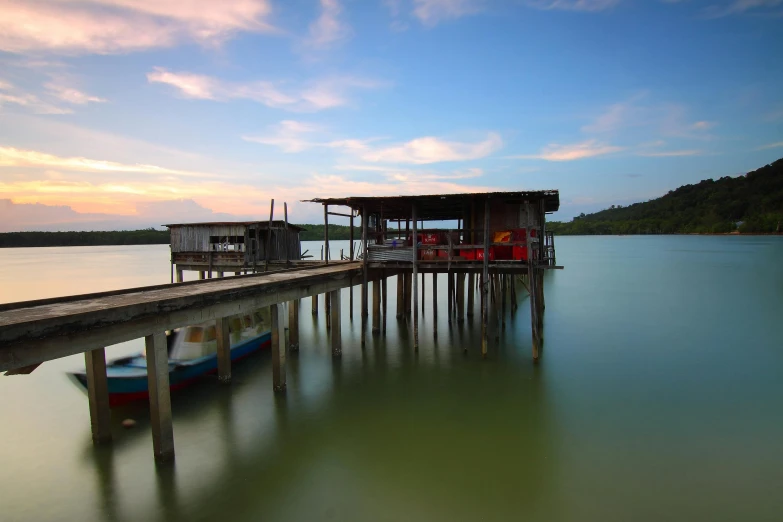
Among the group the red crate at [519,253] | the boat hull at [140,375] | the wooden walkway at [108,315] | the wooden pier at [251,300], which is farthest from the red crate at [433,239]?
the boat hull at [140,375]

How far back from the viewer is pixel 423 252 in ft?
48.9

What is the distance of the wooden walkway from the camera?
526 centimetres

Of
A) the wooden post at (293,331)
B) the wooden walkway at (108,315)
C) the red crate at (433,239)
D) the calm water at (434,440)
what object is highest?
the red crate at (433,239)

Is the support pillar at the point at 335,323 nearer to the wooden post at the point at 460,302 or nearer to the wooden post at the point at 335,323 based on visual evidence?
the wooden post at the point at 335,323

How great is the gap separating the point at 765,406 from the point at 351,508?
410 inches

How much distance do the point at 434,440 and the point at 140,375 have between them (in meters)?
6.61

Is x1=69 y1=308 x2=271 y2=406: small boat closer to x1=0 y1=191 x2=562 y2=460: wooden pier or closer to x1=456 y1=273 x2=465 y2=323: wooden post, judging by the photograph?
x1=0 y1=191 x2=562 y2=460: wooden pier

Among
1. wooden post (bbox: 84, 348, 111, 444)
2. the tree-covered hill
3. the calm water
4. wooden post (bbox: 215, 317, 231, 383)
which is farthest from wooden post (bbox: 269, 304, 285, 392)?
the tree-covered hill

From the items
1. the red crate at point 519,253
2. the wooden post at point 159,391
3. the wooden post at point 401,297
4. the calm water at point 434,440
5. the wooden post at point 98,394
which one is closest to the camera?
the calm water at point 434,440

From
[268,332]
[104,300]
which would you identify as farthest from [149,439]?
[268,332]

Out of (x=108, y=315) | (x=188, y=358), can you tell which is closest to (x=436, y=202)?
(x=188, y=358)

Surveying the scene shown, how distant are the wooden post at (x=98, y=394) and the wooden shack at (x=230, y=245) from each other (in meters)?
11.4

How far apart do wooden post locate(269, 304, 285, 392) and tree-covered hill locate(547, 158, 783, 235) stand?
126 metres

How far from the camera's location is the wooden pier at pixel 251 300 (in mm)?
5805
